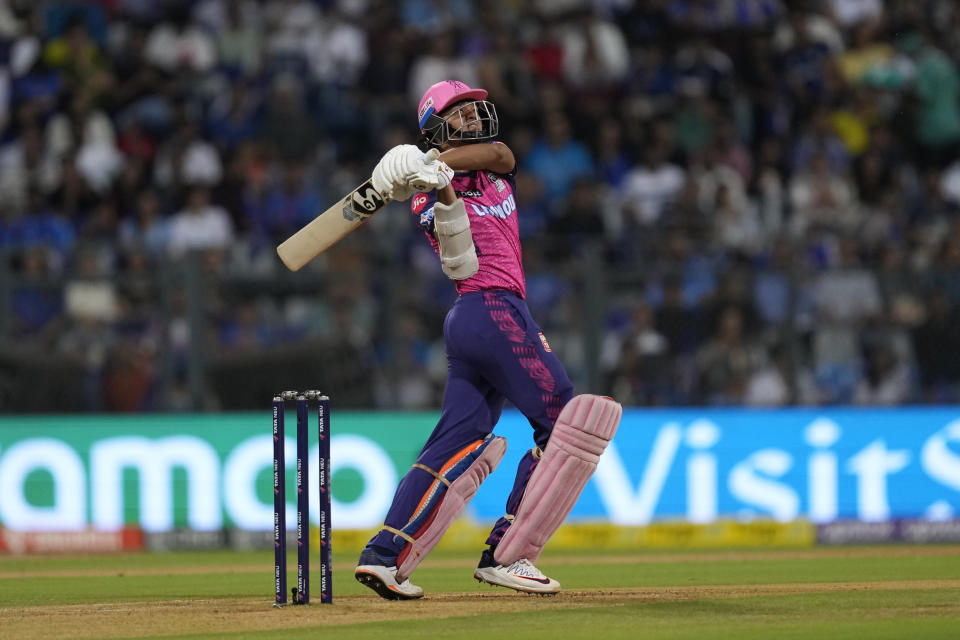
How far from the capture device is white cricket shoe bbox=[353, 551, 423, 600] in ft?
23.7

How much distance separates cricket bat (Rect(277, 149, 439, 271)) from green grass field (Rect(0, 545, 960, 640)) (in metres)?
1.64

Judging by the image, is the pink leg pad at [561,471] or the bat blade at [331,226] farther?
the pink leg pad at [561,471]

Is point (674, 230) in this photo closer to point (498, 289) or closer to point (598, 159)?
point (598, 159)

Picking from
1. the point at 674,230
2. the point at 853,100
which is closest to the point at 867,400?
the point at 674,230

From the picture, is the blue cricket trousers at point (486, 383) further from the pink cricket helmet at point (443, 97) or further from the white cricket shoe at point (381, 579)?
the pink cricket helmet at point (443, 97)

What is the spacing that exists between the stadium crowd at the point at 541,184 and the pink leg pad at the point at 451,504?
6.03m

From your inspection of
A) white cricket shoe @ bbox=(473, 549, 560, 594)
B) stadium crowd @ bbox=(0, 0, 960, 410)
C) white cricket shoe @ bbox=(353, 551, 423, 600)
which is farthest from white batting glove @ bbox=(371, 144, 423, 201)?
stadium crowd @ bbox=(0, 0, 960, 410)

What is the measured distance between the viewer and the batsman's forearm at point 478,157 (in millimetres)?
7371

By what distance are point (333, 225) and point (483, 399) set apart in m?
1.12

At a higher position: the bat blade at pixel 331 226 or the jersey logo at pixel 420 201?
the jersey logo at pixel 420 201

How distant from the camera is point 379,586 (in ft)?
24.1

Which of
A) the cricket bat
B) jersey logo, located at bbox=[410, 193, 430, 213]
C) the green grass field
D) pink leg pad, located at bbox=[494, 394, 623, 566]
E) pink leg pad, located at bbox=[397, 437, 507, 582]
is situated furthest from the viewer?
jersey logo, located at bbox=[410, 193, 430, 213]

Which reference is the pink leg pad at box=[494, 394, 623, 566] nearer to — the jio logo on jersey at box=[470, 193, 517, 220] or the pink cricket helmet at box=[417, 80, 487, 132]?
the jio logo on jersey at box=[470, 193, 517, 220]

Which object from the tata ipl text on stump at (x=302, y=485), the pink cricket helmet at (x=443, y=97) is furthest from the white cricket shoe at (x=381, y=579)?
the pink cricket helmet at (x=443, y=97)
